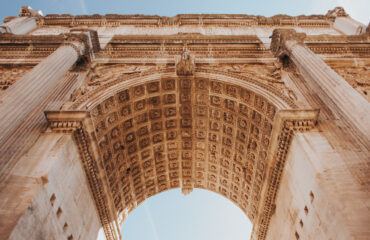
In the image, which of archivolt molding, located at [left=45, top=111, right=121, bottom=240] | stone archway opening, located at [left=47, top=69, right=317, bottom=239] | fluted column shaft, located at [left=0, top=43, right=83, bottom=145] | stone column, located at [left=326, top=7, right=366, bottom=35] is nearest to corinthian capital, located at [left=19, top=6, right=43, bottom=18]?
fluted column shaft, located at [left=0, top=43, right=83, bottom=145]

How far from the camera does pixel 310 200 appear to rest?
302 inches

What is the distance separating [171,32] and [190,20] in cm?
238

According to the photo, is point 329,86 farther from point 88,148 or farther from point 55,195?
point 55,195

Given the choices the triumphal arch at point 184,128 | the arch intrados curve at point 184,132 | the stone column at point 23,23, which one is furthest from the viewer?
the stone column at point 23,23

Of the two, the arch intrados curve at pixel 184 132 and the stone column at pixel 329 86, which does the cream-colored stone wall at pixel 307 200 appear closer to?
the stone column at pixel 329 86

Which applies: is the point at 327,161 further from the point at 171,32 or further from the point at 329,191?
the point at 171,32

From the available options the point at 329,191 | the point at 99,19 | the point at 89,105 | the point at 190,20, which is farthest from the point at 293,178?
the point at 99,19

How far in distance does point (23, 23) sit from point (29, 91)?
11.5 metres

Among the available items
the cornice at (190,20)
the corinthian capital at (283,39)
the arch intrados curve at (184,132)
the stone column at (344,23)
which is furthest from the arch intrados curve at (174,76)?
the stone column at (344,23)

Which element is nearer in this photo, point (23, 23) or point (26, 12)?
point (23, 23)

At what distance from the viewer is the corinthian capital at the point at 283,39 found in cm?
1252

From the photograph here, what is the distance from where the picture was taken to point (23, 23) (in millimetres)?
17250

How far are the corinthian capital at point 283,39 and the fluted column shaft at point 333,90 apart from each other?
56cm

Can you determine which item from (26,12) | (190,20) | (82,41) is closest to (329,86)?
(82,41)
